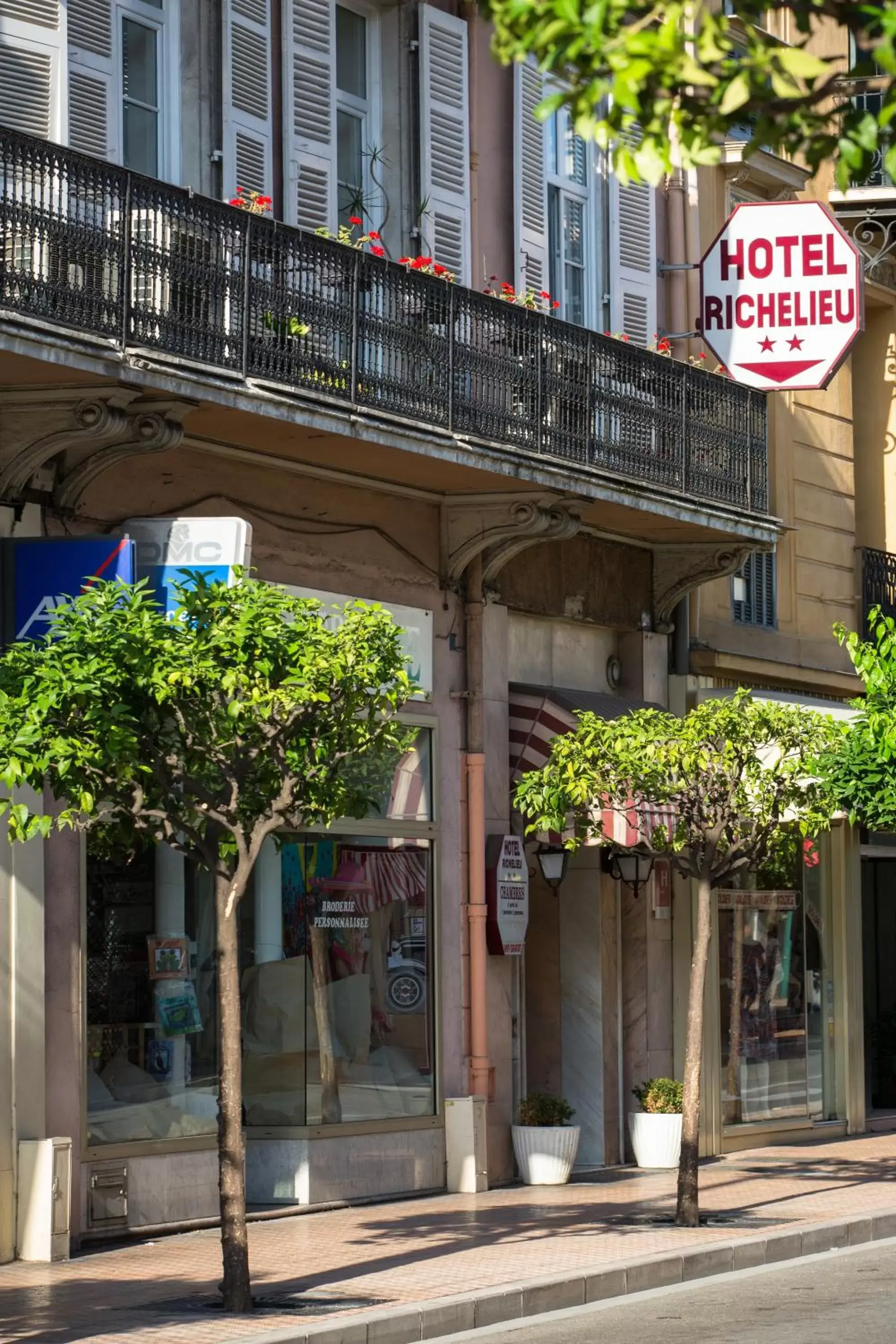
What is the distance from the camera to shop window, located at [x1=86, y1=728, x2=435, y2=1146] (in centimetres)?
1409

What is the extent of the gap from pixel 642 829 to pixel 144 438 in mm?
4366

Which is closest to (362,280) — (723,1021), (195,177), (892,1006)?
(195,177)

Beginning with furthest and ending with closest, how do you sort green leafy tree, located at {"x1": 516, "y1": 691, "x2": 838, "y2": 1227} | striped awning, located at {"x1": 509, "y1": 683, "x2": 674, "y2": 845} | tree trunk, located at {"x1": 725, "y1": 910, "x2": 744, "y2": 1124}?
tree trunk, located at {"x1": 725, "y1": 910, "x2": 744, "y2": 1124}
striped awning, located at {"x1": 509, "y1": 683, "x2": 674, "y2": 845}
green leafy tree, located at {"x1": 516, "y1": 691, "x2": 838, "y2": 1227}

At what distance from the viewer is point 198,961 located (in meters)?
14.8

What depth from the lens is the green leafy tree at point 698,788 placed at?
1466 cm

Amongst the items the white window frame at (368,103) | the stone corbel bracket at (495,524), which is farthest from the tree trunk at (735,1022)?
the white window frame at (368,103)

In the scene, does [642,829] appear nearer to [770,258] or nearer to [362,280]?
[362,280]

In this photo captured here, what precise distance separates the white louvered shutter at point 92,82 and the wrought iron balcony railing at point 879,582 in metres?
11.5

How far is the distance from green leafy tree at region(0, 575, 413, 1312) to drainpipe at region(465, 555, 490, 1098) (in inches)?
219

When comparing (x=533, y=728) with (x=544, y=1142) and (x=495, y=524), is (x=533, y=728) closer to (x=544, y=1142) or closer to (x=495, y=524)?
(x=495, y=524)

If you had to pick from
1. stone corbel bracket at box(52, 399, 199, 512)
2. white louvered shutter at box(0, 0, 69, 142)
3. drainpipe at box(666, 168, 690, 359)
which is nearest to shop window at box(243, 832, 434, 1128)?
stone corbel bracket at box(52, 399, 199, 512)

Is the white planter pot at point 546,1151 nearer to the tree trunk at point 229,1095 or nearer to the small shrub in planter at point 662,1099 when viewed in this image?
the small shrub in planter at point 662,1099

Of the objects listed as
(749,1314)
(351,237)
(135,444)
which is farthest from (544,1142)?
(351,237)

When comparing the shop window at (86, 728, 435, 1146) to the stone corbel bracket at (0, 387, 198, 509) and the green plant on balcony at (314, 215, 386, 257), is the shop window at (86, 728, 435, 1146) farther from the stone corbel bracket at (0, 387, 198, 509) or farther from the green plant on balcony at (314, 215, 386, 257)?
the green plant on balcony at (314, 215, 386, 257)
